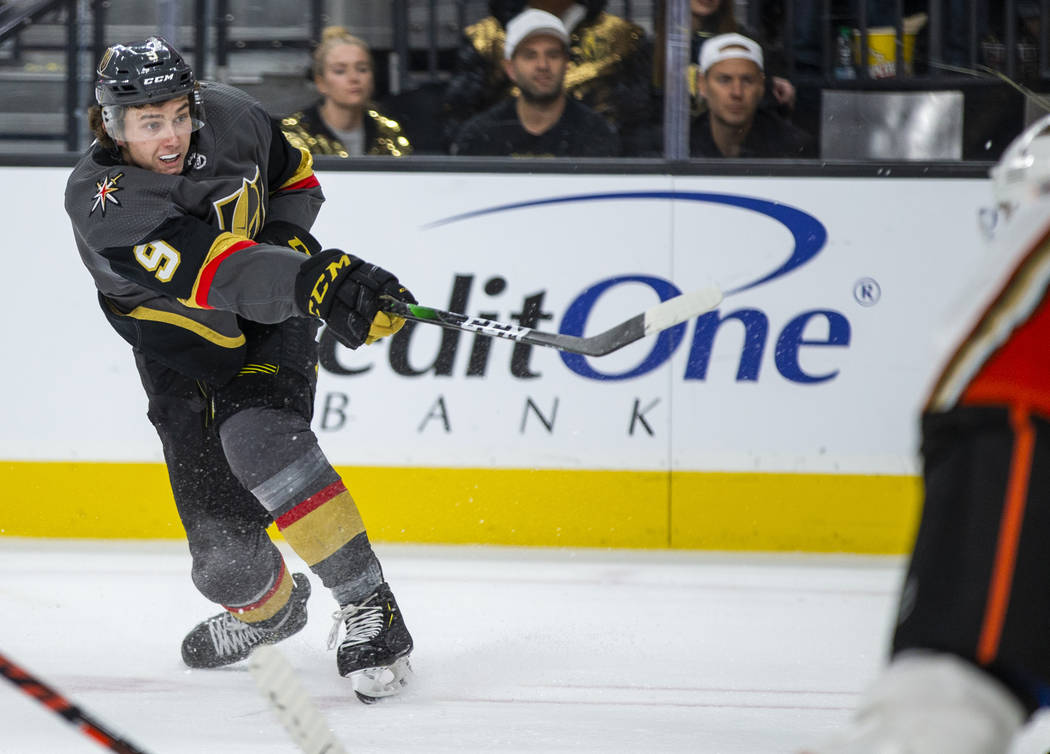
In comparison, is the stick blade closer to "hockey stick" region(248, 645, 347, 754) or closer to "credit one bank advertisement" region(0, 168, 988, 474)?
"hockey stick" region(248, 645, 347, 754)

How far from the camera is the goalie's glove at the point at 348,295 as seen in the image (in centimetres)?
181

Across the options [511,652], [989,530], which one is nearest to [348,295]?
[511,652]

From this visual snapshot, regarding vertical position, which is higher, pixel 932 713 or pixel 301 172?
pixel 301 172

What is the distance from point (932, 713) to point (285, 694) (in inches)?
18.2

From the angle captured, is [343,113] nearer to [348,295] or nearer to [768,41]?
[768,41]

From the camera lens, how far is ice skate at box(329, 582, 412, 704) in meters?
2.08

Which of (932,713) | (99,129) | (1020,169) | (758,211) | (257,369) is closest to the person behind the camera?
(932,713)

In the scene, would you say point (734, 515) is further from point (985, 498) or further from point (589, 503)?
point (985, 498)

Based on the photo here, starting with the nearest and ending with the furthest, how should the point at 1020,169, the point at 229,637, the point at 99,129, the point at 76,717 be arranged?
the point at 1020,169 < the point at 76,717 < the point at 99,129 < the point at 229,637

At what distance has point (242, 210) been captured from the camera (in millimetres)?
2115

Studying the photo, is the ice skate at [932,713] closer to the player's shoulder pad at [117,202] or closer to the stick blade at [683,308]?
the stick blade at [683,308]

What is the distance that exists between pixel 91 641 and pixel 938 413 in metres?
2.17

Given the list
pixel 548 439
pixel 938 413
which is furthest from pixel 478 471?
pixel 938 413

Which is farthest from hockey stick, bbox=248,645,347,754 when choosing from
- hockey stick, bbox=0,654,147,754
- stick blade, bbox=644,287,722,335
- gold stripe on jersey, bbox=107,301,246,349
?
gold stripe on jersey, bbox=107,301,246,349
